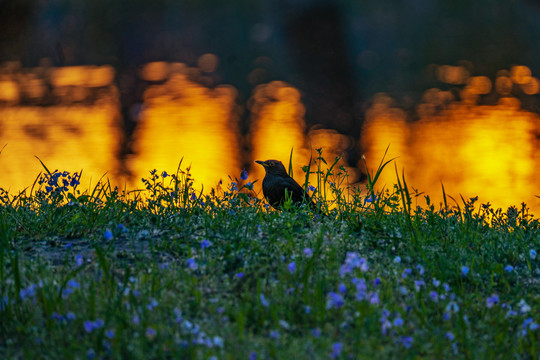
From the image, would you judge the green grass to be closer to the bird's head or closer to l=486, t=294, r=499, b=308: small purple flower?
l=486, t=294, r=499, b=308: small purple flower

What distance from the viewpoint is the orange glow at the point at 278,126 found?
35.8ft

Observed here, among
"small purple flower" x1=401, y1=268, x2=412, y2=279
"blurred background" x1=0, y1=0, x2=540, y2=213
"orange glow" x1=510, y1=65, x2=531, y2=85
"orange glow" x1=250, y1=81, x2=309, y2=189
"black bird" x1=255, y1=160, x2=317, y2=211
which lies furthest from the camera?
"orange glow" x1=510, y1=65, x2=531, y2=85

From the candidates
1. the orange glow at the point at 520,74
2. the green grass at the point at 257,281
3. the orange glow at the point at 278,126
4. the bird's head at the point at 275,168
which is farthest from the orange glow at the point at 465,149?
the green grass at the point at 257,281

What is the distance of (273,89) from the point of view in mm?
19797

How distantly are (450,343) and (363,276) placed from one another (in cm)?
75

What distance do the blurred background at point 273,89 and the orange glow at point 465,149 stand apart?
0.16 feet

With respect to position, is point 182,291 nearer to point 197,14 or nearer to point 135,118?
point 135,118

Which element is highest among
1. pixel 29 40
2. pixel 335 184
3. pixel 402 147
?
pixel 29 40

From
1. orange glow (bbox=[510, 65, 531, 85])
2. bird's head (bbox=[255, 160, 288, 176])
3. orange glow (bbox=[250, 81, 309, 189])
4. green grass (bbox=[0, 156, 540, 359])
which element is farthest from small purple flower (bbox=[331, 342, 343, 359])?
orange glow (bbox=[510, 65, 531, 85])

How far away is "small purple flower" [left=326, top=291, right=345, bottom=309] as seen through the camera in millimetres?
3444

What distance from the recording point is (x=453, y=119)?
51.2 feet

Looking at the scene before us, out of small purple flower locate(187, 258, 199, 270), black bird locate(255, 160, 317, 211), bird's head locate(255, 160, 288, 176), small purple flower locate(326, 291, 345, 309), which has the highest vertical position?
bird's head locate(255, 160, 288, 176)

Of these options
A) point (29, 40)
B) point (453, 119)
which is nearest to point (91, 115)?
point (453, 119)

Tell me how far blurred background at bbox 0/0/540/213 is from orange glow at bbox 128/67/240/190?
2.4 inches
